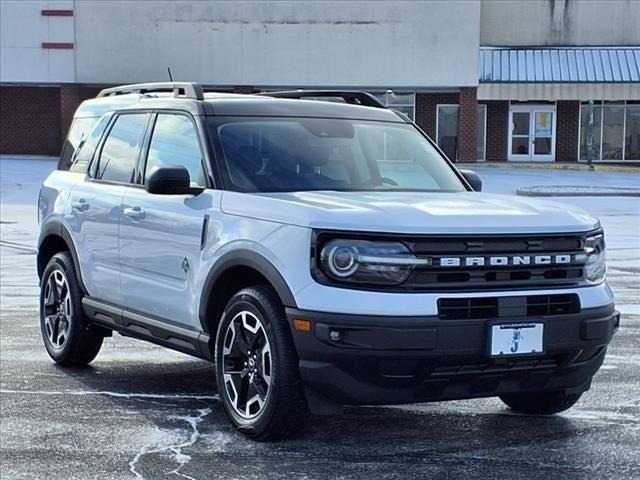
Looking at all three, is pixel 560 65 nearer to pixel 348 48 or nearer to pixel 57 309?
pixel 348 48

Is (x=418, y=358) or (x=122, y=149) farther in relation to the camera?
(x=122, y=149)

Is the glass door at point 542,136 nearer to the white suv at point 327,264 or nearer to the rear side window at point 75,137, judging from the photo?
the rear side window at point 75,137

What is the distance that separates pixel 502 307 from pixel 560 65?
37341 mm

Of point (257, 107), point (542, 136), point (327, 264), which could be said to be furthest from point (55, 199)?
point (542, 136)

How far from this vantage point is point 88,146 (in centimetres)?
802

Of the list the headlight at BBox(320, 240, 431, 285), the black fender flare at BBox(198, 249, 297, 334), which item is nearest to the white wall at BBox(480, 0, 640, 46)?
the black fender flare at BBox(198, 249, 297, 334)

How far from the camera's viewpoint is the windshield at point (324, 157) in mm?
6352

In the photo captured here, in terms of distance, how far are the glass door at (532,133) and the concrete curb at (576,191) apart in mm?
12511

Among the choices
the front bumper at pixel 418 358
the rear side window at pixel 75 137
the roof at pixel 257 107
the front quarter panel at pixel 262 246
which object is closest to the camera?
the front bumper at pixel 418 358

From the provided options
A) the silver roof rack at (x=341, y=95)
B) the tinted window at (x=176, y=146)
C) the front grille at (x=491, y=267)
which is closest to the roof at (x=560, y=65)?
the silver roof rack at (x=341, y=95)

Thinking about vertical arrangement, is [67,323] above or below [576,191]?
above

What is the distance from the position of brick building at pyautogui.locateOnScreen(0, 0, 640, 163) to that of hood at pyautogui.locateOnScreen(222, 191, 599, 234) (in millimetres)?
35118

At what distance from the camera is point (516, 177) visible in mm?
37250

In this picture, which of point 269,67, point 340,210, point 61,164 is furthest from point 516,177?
point 340,210
